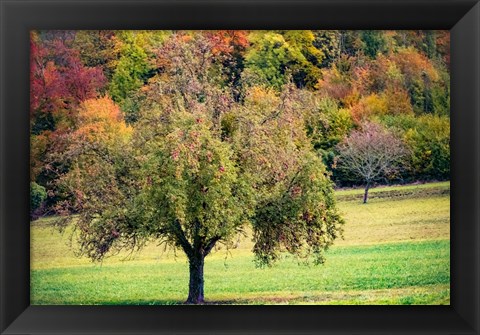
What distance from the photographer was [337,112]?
22.7ft

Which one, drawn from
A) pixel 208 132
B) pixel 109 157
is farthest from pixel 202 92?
pixel 109 157

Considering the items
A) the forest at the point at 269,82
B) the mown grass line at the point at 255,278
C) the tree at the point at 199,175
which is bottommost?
the mown grass line at the point at 255,278

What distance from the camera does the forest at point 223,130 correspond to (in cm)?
624

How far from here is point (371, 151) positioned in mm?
6973

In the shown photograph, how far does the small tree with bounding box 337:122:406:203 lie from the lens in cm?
692

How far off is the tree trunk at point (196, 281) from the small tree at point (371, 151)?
4.86 feet

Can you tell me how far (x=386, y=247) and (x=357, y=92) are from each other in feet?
4.85

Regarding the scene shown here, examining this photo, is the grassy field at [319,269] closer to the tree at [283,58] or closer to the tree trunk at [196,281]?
the tree trunk at [196,281]

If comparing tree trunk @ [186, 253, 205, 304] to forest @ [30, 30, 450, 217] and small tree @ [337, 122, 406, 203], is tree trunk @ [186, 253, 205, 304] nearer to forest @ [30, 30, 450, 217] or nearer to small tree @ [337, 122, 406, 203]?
forest @ [30, 30, 450, 217]
